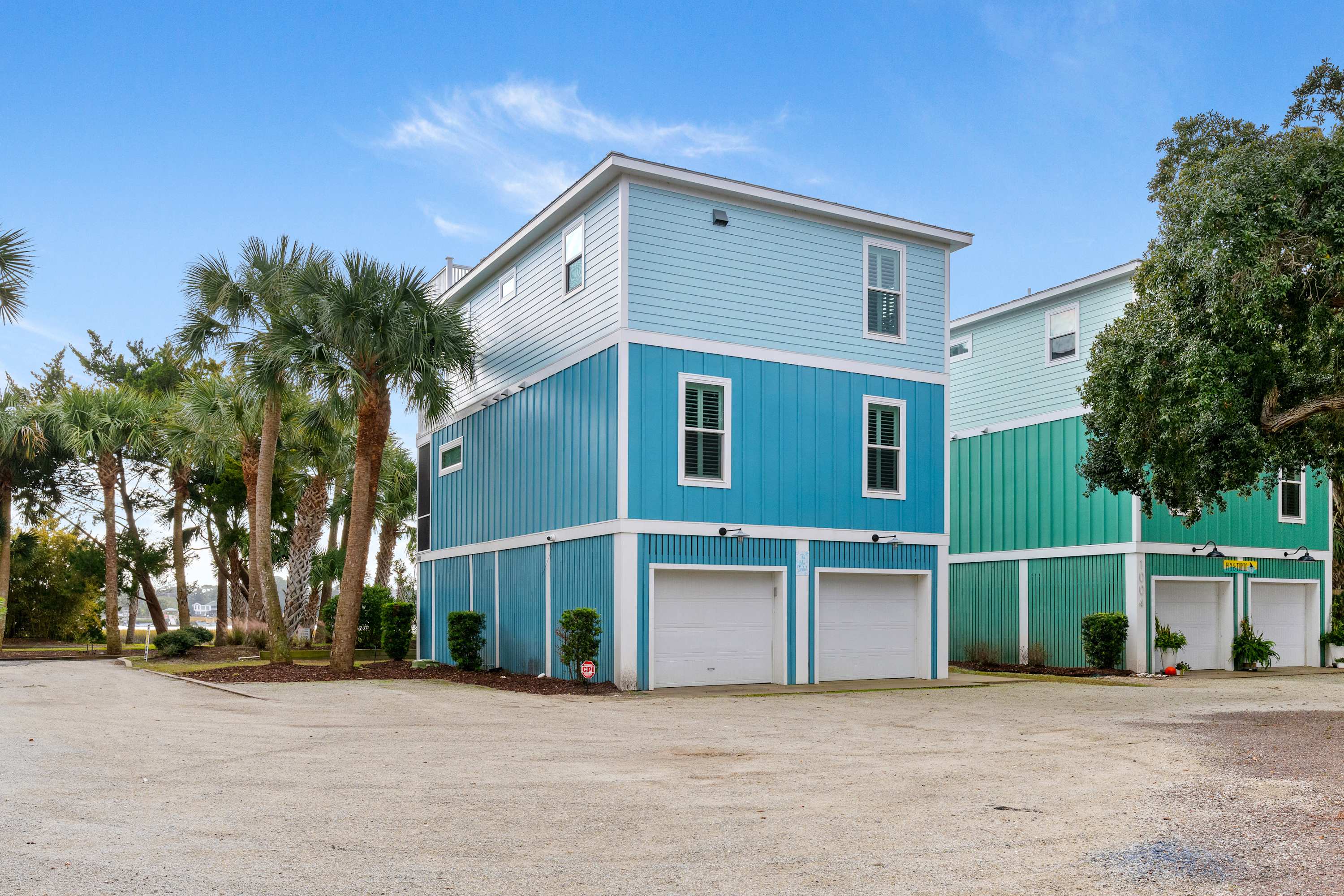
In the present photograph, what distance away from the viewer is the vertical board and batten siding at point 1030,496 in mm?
21969

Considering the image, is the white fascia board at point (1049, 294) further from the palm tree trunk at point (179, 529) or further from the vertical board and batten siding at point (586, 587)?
the palm tree trunk at point (179, 529)

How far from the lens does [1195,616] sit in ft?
75.0

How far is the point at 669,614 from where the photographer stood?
1677 centimetres

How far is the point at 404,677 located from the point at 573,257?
25.8 feet

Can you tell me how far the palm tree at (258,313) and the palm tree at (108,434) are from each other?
294 inches

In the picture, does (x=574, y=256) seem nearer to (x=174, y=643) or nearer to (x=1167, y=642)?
(x=1167, y=642)

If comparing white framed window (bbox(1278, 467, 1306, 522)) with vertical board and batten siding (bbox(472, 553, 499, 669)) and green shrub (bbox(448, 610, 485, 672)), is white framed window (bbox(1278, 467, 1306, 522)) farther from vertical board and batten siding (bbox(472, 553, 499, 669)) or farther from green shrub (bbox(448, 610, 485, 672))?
green shrub (bbox(448, 610, 485, 672))

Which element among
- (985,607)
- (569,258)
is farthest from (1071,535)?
(569,258)

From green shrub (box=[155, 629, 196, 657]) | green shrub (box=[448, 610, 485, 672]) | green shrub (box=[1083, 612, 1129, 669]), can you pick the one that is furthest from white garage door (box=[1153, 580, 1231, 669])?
green shrub (box=[155, 629, 196, 657])

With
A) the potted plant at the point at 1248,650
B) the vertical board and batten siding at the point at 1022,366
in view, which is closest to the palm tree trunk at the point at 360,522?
the vertical board and batten siding at the point at 1022,366

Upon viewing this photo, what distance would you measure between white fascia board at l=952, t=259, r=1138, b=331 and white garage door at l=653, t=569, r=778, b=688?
9497 mm

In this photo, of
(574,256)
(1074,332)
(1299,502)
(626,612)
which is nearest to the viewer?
(626,612)

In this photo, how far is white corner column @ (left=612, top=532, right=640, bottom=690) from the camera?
16.0 metres

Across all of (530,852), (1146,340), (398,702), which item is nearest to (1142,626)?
(1146,340)
